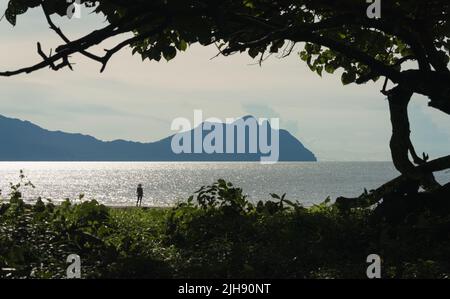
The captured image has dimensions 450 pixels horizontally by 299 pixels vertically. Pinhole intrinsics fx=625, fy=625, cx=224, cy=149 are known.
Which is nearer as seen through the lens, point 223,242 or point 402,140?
point 223,242

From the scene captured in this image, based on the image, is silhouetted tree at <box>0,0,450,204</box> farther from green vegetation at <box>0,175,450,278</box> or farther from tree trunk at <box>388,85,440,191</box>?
green vegetation at <box>0,175,450,278</box>

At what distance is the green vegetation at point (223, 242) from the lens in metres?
10.8

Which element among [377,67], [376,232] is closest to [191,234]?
[376,232]

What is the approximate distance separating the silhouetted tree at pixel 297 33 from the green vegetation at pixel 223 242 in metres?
2.03

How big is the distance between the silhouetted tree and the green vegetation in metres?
2.03

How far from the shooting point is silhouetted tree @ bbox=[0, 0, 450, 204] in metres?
10.7

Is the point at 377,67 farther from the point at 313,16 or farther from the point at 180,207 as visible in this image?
the point at 180,207

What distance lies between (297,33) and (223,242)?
4.49 meters

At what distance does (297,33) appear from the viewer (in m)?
12.5

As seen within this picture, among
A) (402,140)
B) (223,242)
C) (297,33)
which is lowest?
(223,242)

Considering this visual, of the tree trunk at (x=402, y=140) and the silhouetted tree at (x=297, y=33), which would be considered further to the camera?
the tree trunk at (x=402, y=140)

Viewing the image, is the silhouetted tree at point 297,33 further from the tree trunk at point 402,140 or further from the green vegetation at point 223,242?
the green vegetation at point 223,242

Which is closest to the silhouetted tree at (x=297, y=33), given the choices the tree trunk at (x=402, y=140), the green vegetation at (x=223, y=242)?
the tree trunk at (x=402, y=140)
